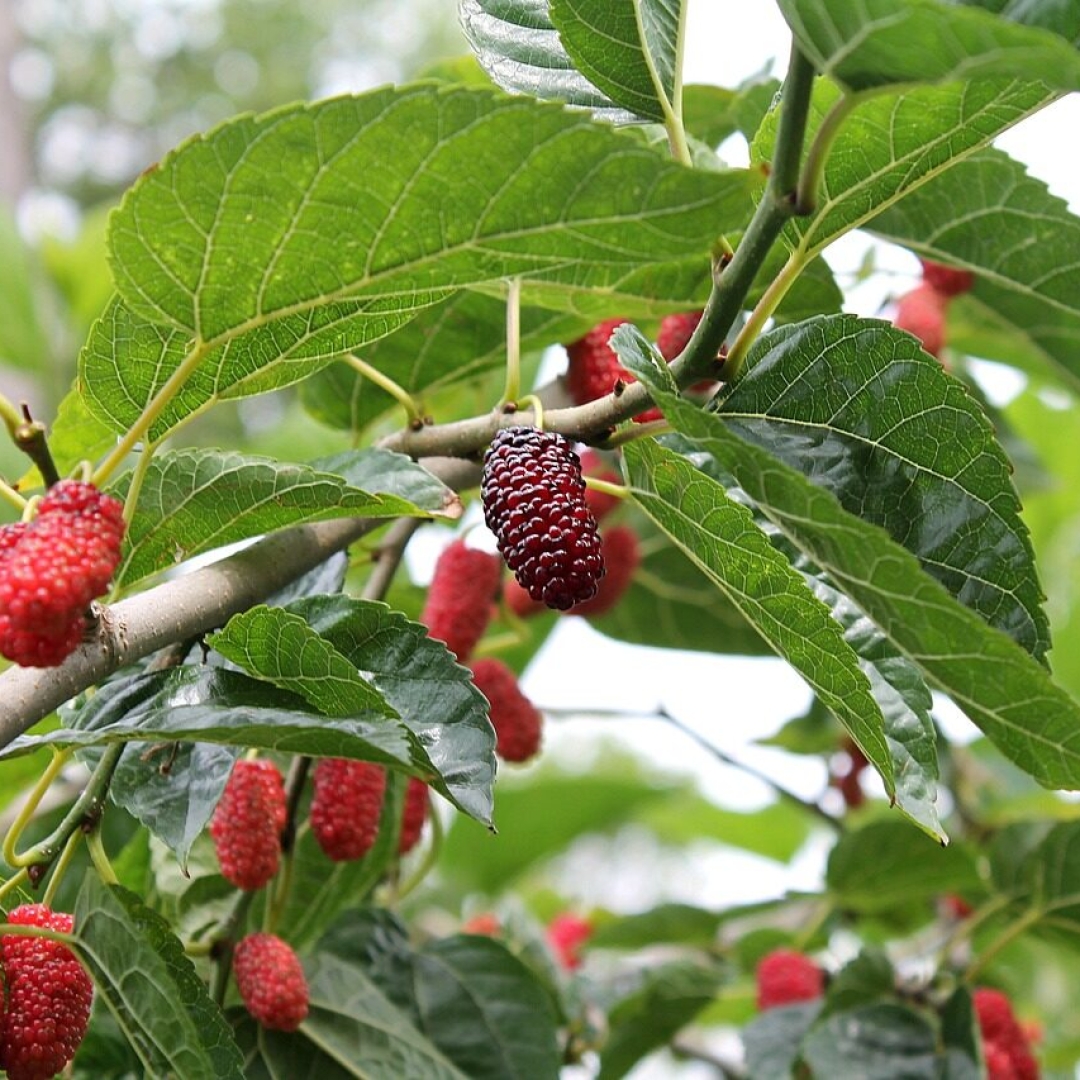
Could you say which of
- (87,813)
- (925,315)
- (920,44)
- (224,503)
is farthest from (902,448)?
(925,315)

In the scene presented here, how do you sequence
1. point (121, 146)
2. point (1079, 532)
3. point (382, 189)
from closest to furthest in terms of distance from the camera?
point (382, 189), point (1079, 532), point (121, 146)

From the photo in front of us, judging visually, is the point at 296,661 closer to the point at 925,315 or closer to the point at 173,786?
the point at 173,786

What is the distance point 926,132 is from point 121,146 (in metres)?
10.6

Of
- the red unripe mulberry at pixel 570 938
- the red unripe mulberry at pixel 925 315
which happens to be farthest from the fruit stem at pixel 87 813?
the red unripe mulberry at pixel 570 938

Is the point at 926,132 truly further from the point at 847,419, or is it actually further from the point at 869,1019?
the point at 869,1019

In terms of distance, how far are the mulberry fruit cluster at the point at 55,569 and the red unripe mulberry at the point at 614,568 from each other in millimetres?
564

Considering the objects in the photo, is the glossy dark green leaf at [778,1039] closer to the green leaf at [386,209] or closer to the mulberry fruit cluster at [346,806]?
the mulberry fruit cluster at [346,806]

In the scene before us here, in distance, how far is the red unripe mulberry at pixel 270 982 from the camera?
70cm

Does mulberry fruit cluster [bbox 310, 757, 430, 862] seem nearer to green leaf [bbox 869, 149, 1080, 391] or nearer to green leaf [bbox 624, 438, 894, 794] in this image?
green leaf [bbox 624, 438, 894, 794]

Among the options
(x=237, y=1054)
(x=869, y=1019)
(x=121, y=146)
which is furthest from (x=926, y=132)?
(x=121, y=146)

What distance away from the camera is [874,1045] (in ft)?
3.08

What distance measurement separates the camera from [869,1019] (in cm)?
96

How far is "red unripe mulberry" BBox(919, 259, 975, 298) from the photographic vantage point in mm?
1061

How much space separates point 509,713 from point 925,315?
0.45 m
